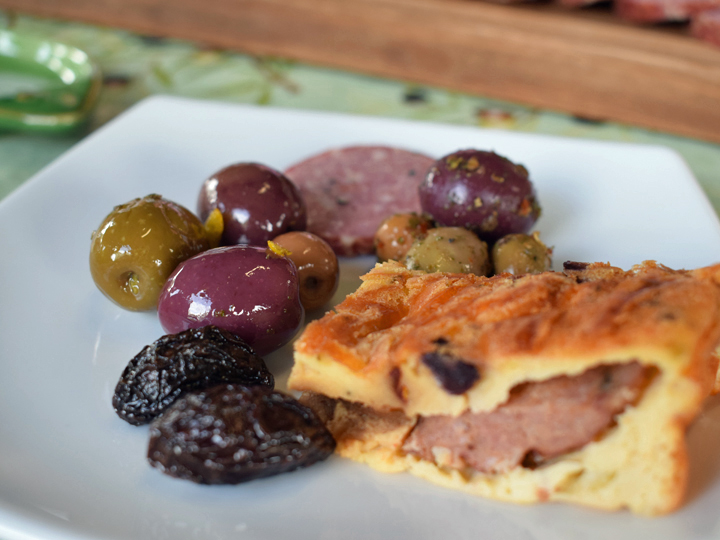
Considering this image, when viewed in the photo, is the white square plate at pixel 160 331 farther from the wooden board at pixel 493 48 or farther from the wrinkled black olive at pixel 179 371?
the wooden board at pixel 493 48

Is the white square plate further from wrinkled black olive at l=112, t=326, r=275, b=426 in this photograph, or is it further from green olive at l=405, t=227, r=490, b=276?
green olive at l=405, t=227, r=490, b=276

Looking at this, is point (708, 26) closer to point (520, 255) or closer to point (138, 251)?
point (520, 255)

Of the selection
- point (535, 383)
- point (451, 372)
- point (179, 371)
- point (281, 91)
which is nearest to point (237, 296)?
point (179, 371)

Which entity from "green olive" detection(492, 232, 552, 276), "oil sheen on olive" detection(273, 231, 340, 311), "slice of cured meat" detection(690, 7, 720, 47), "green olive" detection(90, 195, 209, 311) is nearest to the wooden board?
"slice of cured meat" detection(690, 7, 720, 47)

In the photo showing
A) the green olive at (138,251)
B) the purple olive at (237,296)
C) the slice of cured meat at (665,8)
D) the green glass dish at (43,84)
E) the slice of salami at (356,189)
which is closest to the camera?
the purple olive at (237,296)

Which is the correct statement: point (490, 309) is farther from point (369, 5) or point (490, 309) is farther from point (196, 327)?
point (369, 5)

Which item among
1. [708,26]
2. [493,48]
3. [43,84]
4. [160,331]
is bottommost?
[160,331]

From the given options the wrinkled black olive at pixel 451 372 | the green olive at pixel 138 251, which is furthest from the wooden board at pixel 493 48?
the wrinkled black olive at pixel 451 372
